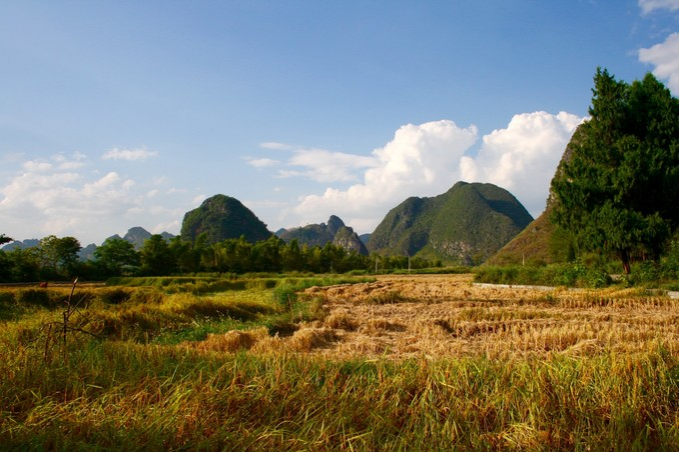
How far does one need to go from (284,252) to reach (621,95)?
39888 mm

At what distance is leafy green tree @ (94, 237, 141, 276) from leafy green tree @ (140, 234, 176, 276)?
1.02 m

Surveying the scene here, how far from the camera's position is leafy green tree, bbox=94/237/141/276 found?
39781 mm

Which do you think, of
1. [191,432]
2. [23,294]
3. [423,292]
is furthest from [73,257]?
[191,432]

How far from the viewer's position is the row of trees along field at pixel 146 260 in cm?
3175

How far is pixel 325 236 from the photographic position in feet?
620

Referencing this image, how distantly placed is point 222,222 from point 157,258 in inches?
2714

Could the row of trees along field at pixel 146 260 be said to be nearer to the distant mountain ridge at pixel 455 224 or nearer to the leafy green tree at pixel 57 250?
the leafy green tree at pixel 57 250

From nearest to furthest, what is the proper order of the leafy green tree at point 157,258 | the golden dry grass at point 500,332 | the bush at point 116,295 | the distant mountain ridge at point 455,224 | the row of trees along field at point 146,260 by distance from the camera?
the golden dry grass at point 500,332 < the bush at point 116,295 < the row of trees along field at point 146,260 < the leafy green tree at point 157,258 < the distant mountain ridge at point 455,224

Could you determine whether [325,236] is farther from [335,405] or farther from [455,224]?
[335,405]

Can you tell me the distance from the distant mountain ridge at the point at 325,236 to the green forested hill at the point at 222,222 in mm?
46818

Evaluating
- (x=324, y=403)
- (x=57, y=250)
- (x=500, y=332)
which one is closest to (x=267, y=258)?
(x=57, y=250)

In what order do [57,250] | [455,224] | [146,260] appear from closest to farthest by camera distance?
[57,250], [146,260], [455,224]

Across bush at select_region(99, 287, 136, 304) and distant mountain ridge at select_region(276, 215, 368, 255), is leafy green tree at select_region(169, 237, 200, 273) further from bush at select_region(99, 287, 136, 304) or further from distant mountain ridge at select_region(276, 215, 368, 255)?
distant mountain ridge at select_region(276, 215, 368, 255)

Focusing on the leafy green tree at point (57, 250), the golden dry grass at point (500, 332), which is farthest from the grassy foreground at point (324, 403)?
the leafy green tree at point (57, 250)
